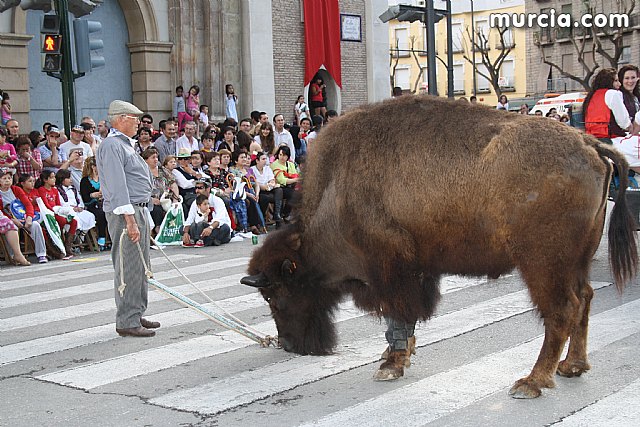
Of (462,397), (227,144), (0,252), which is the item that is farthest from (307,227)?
(227,144)

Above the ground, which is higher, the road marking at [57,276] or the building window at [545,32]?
the building window at [545,32]

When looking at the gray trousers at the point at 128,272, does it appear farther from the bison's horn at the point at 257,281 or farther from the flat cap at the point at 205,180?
the flat cap at the point at 205,180

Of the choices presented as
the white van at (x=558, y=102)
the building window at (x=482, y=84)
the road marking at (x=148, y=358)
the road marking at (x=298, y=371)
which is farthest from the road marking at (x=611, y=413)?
the building window at (x=482, y=84)

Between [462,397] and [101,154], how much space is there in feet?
12.3

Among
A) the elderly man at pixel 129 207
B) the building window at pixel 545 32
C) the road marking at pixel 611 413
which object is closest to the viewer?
the road marking at pixel 611 413

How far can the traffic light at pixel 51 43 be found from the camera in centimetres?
1416

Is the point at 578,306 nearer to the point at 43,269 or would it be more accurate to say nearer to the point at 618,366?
the point at 618,366

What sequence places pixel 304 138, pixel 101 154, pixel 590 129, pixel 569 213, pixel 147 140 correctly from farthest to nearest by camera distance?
1. pixel 304 138
2. pixel 147 140
3. pixel 590 129
4. pixel 101 154
5. pixel 569 213

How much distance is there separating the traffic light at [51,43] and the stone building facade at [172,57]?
5.21 metres

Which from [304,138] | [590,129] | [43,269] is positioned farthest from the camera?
[304,138]

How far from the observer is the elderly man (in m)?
7.33

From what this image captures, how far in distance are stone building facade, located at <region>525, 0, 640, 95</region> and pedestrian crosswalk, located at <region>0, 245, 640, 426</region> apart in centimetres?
5190

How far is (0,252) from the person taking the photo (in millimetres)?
12180

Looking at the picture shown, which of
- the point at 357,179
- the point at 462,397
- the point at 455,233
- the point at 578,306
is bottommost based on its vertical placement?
the point at 462,397
